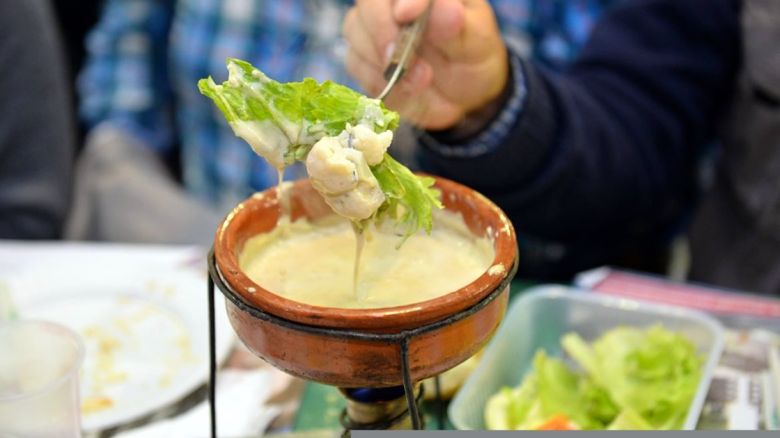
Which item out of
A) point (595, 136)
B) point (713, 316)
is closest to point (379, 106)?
point (713, 316)

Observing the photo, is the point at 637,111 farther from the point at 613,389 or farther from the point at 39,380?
the point at 39,380

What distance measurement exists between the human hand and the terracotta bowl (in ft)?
1.08

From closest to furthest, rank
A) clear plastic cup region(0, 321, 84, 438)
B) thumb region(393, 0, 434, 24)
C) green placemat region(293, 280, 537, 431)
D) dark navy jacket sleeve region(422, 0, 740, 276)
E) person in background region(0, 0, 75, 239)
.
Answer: clear plastic cup region(0, 321, 84, 438) → thumb region(393, 0, 434, 24) → green placemat region(293, 280, 537, 431) → dark navy jacket sleeve region(422, 0, 740, 276) → person in background region(0, 0, 75, 239)

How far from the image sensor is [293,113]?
70cm

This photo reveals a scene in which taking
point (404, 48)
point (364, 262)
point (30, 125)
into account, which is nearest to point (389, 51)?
point (404, 48)

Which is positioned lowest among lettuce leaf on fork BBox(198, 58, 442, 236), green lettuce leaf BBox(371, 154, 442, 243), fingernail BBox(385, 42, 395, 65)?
green lettuce leaf BBox(371, 154, 442, 243)

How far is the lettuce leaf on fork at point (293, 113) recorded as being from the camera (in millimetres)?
695

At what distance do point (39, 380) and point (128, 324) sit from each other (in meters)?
0.38

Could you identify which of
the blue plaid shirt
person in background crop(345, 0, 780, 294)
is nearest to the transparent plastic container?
person in background crop(345, 0, 780, 294)

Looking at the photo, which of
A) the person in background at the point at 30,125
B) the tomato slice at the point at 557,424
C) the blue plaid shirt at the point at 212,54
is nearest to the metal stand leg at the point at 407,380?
the tomato slice at the point at 557,424

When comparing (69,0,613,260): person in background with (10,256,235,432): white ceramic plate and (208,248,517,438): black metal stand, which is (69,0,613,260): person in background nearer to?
(10,256,235,432): white ceramic plate

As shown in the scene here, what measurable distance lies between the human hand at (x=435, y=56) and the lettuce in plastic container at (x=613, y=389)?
355 mm

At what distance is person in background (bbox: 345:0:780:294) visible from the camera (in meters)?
1.31

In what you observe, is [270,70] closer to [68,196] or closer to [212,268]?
[68,196]
